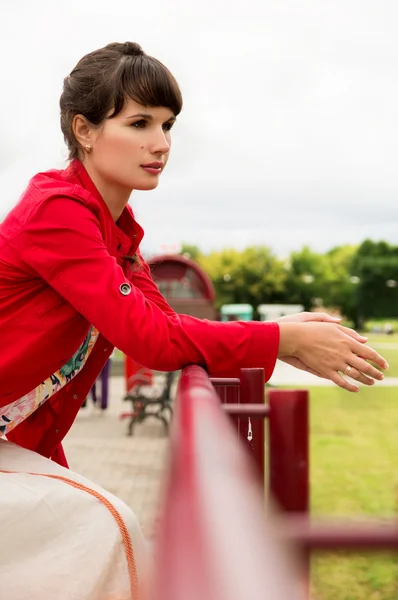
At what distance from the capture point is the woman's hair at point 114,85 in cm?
215

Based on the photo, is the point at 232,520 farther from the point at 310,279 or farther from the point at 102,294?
the point at 310,279

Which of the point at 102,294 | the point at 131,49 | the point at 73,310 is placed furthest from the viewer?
the point at 131,49

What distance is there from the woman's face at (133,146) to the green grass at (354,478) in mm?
991

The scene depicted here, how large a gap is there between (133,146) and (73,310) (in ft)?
1.46

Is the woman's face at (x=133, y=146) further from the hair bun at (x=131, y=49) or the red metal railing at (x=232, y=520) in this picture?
the red metal railing at (x=232, y=520)

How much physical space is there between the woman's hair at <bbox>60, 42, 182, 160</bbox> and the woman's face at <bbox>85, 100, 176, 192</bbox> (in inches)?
1.0

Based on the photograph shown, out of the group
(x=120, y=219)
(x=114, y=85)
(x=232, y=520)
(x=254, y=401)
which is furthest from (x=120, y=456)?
(x=232, y=520)

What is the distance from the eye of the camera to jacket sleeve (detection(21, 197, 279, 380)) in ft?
6.17

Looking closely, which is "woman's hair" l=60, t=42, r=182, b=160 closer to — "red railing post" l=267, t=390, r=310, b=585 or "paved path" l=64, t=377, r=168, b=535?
"red railing post" l=267, t=390, r=310, b=585

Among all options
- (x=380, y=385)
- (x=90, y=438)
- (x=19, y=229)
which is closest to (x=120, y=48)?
(x=19, y=229)

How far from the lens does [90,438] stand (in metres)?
12.6

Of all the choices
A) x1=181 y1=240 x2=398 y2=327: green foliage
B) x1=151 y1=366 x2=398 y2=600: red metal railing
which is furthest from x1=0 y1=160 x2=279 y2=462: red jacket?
x1=181 y1=240 x2=398 y2=327: green foliage

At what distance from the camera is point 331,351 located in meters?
1.94

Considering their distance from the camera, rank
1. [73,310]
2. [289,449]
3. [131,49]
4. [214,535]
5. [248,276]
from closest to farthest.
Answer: [214,535]
[289,449]
[73,310]
[131,49]
[248,276]
